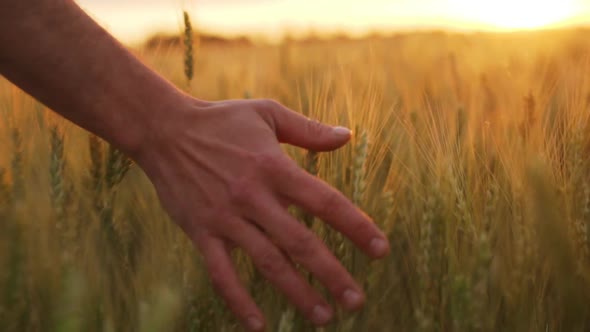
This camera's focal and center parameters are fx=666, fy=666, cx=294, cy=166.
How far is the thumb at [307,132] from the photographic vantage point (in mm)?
1076

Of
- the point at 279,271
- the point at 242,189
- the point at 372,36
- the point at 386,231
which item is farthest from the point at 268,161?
the point at 372,36

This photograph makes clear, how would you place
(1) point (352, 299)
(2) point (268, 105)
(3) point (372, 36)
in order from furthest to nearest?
(3) point (372, 36), (2) point (268, 105), (1) point (352, 299)

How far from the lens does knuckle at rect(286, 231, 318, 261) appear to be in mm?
992

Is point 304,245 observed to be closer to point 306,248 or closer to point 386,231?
point 306,248

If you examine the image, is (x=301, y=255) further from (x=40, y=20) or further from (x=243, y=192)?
(x=40, y=20)

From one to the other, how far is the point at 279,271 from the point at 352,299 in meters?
0.12

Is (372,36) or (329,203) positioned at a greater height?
(372,36)

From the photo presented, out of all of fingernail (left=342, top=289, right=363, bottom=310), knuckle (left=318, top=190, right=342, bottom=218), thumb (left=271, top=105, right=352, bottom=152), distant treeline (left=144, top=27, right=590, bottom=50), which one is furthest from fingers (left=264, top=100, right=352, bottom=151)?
distant treeline (left=144, top=27, right=590, bottom=50)

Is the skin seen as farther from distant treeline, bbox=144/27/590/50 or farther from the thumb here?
distant treeline, bbox=144/27/590/50

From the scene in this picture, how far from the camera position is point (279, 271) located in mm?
1011

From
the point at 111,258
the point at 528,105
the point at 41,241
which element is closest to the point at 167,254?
the point at 111,258

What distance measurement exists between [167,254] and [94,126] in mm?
246

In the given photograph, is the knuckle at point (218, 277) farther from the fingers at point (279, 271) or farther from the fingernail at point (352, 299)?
the fingernail at point (352, 299)

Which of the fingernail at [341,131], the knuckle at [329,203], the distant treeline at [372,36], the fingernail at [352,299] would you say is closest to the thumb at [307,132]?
the fingernail at [341,131]
